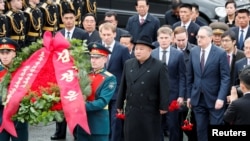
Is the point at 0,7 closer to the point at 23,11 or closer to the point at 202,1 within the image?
the point at 23,11

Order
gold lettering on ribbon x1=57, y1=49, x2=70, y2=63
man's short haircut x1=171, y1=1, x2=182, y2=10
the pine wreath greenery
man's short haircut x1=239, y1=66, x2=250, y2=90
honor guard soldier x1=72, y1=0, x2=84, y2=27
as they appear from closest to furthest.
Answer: man's short haircut x1=239, y1=66, x2=250, y2=90
the pine wreath greenery
gold lettering on ribbon x1=57, y1=49, x2=70, y2=63
man's short haircut x1=171, y1=1, x2=182, y2=10
honor guard soldier x1=72, y1=0, x2=84, y2=27

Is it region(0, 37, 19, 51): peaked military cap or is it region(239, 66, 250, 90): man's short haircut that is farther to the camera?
region(0, 37, 19, 51): peaked military cap

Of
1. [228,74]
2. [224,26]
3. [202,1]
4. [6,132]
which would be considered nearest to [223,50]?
[228,74]

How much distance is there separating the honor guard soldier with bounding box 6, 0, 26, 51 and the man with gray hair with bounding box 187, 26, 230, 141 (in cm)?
454

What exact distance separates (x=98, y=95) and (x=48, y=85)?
628 mm

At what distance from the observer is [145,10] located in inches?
545

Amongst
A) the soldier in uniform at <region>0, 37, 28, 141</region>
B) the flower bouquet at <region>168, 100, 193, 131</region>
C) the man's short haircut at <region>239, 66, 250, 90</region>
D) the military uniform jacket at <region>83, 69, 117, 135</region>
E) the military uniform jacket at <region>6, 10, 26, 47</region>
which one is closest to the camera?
the man's short haircut at <region>239, 66, 250, 90</region>

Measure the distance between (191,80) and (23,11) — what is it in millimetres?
5253

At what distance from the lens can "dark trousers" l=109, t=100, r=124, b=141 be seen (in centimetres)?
1095

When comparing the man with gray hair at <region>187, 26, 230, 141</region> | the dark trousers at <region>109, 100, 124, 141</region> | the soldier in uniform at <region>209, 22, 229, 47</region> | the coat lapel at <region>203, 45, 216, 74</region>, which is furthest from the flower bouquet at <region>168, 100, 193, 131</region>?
the soldier in uniform at <region>209, 22, 229, 47</region>

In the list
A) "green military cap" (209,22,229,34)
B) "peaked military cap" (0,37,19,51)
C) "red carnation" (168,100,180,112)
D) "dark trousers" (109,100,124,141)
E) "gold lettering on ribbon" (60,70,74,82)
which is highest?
"peaked military cap" (0,37,19,51)

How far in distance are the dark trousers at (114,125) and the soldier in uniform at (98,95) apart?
1968 millimetres

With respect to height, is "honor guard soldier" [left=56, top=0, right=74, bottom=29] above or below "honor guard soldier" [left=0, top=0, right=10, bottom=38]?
above

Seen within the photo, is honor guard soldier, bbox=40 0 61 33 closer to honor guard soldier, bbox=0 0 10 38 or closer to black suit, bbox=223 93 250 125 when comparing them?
honor guard soldier, bbox=0 0 10 38
